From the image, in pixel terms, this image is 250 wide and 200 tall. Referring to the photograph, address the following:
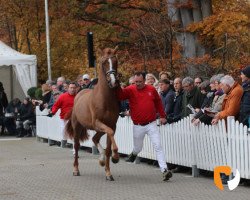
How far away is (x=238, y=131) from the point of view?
1327 centimetres

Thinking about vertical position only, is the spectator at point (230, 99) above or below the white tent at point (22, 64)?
below

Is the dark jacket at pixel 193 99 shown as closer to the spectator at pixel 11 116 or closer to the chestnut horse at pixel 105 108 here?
the chestnut horse at pixel 105 108

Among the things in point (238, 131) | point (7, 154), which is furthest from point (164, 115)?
point (7, 154)

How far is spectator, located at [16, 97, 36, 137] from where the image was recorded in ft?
97.9

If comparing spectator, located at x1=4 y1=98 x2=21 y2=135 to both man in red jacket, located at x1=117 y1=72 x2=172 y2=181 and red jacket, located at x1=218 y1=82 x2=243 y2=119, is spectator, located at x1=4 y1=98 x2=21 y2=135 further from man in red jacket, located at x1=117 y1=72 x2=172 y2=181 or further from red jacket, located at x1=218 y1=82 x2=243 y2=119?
red jacket, located at x1=218 y1=82 x2=243 y2=119

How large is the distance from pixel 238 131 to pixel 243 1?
1722cm

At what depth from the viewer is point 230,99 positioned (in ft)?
45.1

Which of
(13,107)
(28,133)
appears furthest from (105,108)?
(13,107)

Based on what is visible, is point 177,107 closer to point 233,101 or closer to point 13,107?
point 233,101

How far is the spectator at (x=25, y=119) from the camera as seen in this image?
29.8 meters

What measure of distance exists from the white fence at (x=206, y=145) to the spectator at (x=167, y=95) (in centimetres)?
42

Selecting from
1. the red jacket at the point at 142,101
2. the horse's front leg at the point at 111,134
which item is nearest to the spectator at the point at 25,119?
the horse's front leg at the point at 111,134

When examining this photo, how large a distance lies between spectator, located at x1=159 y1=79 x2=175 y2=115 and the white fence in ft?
1.38

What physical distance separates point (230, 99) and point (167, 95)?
3.32 metres
